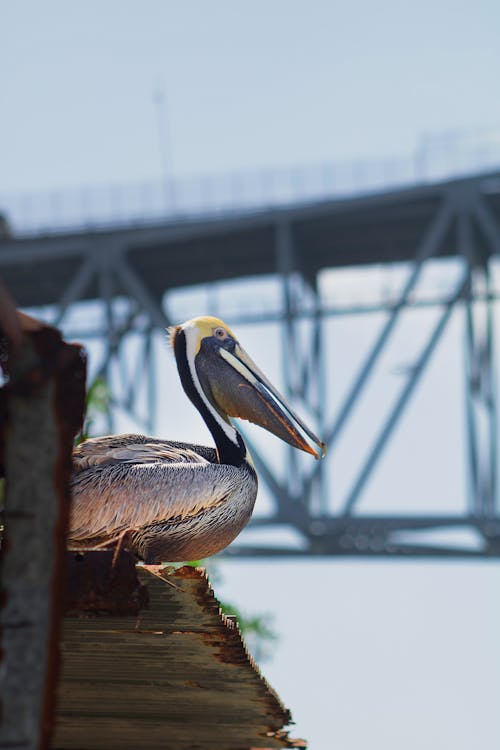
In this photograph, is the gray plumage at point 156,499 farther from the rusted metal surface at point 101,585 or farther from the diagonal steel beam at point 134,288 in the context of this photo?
the diagonal steel beam at point 134,288

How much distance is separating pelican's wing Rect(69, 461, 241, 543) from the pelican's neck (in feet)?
2.39

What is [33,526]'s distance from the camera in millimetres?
3570

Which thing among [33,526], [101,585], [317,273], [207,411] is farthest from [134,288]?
[33,526]

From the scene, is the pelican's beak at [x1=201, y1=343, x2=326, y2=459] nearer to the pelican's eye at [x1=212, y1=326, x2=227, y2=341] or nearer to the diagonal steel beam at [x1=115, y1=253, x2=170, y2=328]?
the pelican's eye at [x1=212, y1=326, x2=227, y2=341]

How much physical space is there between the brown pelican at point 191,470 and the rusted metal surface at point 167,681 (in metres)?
0.55

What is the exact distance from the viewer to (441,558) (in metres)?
34.8

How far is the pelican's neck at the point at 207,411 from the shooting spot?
8023 mm

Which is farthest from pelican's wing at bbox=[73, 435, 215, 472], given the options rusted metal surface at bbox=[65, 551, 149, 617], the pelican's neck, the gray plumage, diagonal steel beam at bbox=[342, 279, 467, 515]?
diagonal steel beam at bbox=[342, 279, 467, 515]

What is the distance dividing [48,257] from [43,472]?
35.3 meters

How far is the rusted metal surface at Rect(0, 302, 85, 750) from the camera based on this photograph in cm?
348

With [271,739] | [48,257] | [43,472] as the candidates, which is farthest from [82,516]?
[48,257]

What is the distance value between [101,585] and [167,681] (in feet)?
6.48

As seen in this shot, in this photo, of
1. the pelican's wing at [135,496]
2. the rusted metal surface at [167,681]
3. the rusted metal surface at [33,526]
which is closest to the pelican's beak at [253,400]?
the pelican's wing at [135,496]

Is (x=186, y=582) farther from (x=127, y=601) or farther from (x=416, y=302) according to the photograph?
(x=416, y=302)
